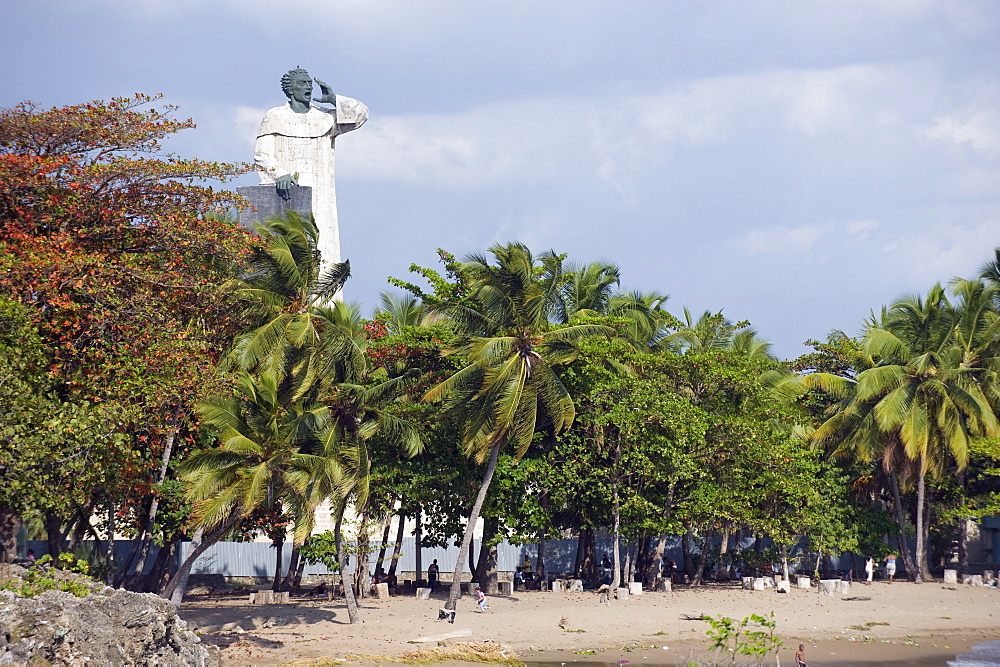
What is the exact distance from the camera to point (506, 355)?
83.7 ft

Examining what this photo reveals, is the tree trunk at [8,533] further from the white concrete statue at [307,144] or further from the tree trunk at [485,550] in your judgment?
the white concrete statue at [307,144]

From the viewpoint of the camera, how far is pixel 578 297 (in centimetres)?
3316

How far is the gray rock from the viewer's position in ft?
43.9

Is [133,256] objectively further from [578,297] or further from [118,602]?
[578,297]

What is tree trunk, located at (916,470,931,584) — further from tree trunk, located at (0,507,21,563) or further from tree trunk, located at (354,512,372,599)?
tree trunk, located at (0,507,21,563)

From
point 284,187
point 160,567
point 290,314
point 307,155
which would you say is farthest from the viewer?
point 307,155

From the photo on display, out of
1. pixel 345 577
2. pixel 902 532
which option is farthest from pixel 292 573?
pixel 902 532

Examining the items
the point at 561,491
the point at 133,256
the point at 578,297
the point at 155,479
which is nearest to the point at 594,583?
the point at 561,491

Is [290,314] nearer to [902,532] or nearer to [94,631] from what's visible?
[94,631]

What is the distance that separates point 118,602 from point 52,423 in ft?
13.3

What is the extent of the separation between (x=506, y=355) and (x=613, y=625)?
7608 millimetres

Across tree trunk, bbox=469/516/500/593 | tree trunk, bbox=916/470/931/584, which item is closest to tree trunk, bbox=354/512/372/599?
tree trunk, bbox=469/516/500/593

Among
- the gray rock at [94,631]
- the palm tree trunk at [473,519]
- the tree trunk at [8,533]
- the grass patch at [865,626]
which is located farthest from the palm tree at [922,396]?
the tree trunk at [8,533]

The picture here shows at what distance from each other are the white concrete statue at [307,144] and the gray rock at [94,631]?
1017 inches
